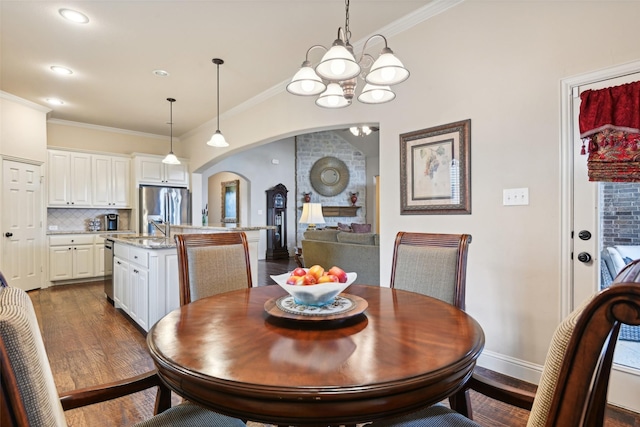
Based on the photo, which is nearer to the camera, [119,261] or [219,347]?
[219,347]

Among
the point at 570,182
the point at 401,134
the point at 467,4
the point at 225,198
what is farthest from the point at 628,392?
the point at 225,198

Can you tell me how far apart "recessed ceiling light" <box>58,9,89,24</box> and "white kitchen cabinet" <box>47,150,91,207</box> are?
3405mm

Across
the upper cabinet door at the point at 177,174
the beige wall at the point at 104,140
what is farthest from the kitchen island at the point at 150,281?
the beige wall at the point at 104,140

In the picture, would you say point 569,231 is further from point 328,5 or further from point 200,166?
point 200,166

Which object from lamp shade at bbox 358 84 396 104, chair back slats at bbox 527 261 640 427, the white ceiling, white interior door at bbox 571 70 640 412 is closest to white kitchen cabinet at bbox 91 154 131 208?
the white ceiling

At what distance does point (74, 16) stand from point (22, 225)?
3.43 m

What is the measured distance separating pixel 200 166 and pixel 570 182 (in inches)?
228

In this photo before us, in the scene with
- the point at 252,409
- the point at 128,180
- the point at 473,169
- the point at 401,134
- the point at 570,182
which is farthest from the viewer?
the point at 128,180

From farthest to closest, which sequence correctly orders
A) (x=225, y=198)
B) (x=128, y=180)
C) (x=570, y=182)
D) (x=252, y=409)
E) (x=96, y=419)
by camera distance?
1. (x=225, y=198)
2. (x=128, y=180)
3. (x=570, y=182)
4. (x=96, y=419)
5. (x=252, y=409)

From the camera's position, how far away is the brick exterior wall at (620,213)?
1.90 meters

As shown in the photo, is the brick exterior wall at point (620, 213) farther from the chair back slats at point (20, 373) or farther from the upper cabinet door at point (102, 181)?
the upper cabinet door at point (102, 181)

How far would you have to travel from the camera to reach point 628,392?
1.91 meters

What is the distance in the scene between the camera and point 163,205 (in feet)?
20.7

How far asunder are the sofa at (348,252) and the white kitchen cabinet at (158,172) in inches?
116
